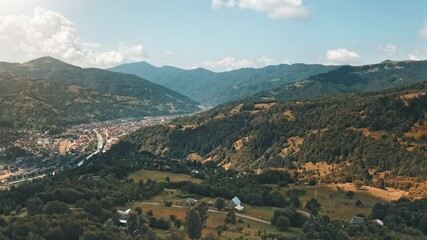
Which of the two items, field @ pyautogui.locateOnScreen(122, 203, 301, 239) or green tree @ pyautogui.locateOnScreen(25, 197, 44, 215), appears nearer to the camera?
field @ pyautogui.locateOnScreen(122, 203, 301, 239)

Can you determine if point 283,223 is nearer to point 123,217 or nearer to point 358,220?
point 358,220

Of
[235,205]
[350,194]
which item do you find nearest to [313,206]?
[235,205]

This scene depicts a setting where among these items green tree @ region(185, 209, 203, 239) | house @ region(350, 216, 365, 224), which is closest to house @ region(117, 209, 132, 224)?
green tree @ region(185, 209, 203, 239)

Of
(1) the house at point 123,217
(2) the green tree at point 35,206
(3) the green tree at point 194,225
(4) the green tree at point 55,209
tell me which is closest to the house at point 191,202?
(1) the house at point 123,217

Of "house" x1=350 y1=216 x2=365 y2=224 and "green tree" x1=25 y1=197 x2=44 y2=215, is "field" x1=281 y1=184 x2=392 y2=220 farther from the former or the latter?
"green tree" x1=25 y1=197 x2=44 y2=215

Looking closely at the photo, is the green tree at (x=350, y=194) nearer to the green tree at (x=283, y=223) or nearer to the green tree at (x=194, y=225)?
the green tree at (x=283, y=223)
